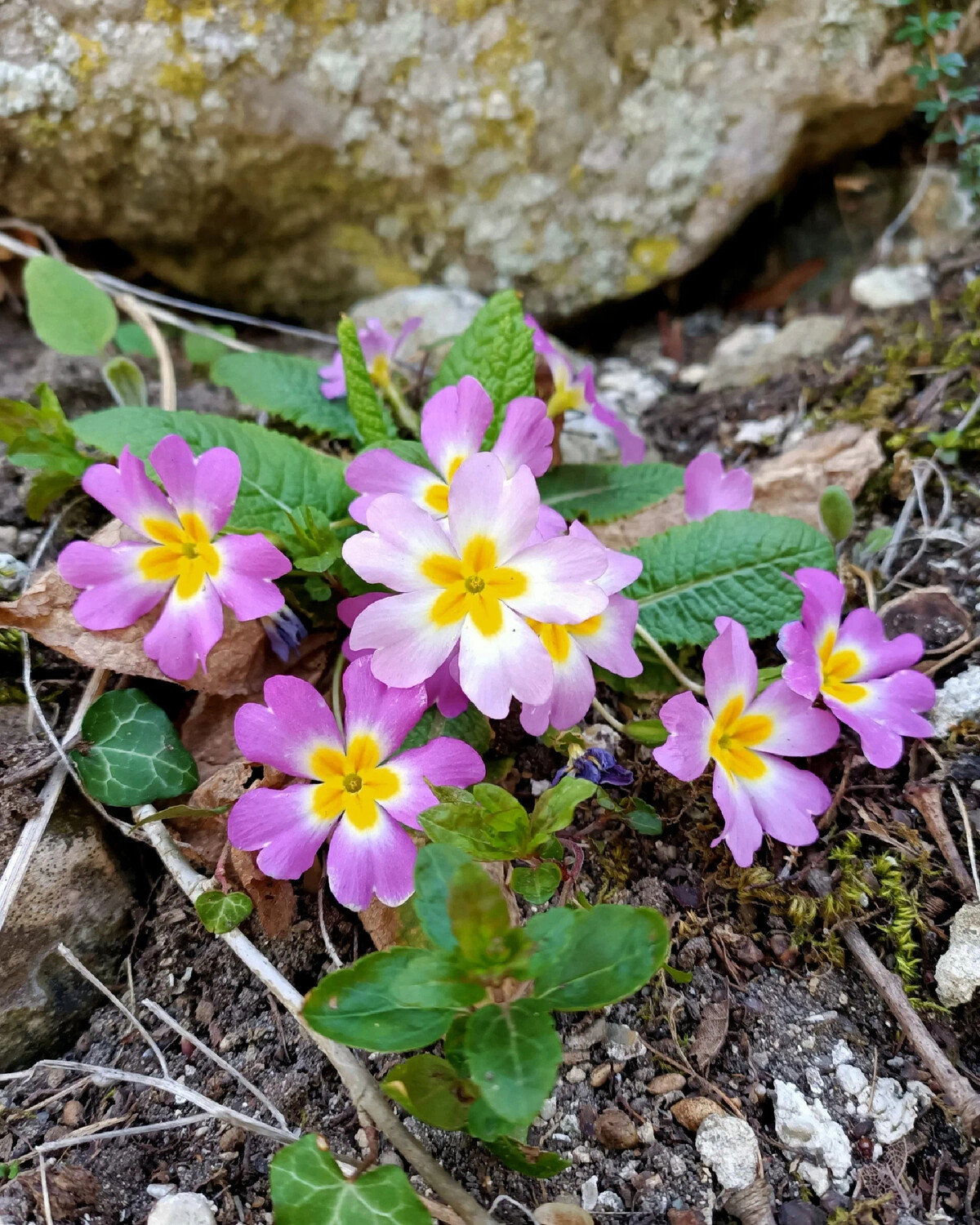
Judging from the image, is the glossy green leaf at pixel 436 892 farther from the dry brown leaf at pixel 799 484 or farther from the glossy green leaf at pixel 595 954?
the dry brown leaf at pixel 799 484

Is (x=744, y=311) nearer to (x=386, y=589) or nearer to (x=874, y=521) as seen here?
(x=874, y=521)

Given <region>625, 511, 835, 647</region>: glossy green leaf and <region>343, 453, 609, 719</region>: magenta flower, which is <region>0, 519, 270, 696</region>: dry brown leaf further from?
Answer: <region>625, 511, 835, 647</region>: glossy green leaf

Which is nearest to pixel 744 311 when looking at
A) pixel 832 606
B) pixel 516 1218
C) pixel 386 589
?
pixel 832 606

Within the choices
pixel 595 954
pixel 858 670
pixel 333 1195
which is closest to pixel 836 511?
pixel 858 670

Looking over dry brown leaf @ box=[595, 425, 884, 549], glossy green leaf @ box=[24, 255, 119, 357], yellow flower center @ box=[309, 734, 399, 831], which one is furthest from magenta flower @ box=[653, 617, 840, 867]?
glossy green leaf @ box=[24, 255, 119, 357]

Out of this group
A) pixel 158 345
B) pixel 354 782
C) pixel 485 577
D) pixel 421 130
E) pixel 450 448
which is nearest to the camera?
pixel 485 577

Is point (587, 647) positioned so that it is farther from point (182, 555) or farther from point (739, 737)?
point (182, 555)
